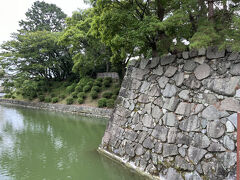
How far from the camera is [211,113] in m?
3.50

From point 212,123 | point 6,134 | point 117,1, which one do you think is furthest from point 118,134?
point 6,134

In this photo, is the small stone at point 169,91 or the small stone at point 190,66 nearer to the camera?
the small stone at point 190,66

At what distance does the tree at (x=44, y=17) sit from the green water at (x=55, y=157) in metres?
21.0

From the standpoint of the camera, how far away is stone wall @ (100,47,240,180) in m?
3.29

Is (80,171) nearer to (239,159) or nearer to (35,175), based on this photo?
(35,175)

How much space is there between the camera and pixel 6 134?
8.55 meters

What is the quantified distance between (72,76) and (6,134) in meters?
13.7

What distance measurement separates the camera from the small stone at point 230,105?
318cm

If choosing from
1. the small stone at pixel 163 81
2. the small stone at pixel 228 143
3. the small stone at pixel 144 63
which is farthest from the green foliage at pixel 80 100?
the small stone at pixel 228 143

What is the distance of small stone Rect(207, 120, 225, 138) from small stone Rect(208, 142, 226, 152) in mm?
132

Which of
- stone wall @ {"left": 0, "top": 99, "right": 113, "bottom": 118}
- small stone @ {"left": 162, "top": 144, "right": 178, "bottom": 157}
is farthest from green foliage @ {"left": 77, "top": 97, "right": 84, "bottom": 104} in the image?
small stone @ {"left": 162, "top": 144, "right": 178, "bottom": 157}

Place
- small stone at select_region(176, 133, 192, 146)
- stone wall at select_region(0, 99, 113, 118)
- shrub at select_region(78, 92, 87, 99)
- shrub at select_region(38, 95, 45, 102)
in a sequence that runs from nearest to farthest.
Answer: small stone at select_region(176, 133, 192, 146)
stone wall at select_region(0, 99, 113, 118)
shrub at select_region(78, 92, 87, 99)
shrub at select_region(38, 95, 45, 102)

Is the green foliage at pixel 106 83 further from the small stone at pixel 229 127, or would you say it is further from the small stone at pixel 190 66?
the small stone at pixel 229 127

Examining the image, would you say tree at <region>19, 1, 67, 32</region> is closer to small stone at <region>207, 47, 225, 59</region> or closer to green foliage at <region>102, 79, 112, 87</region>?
green foliage at <region>102, 79, 112, 87</region>
